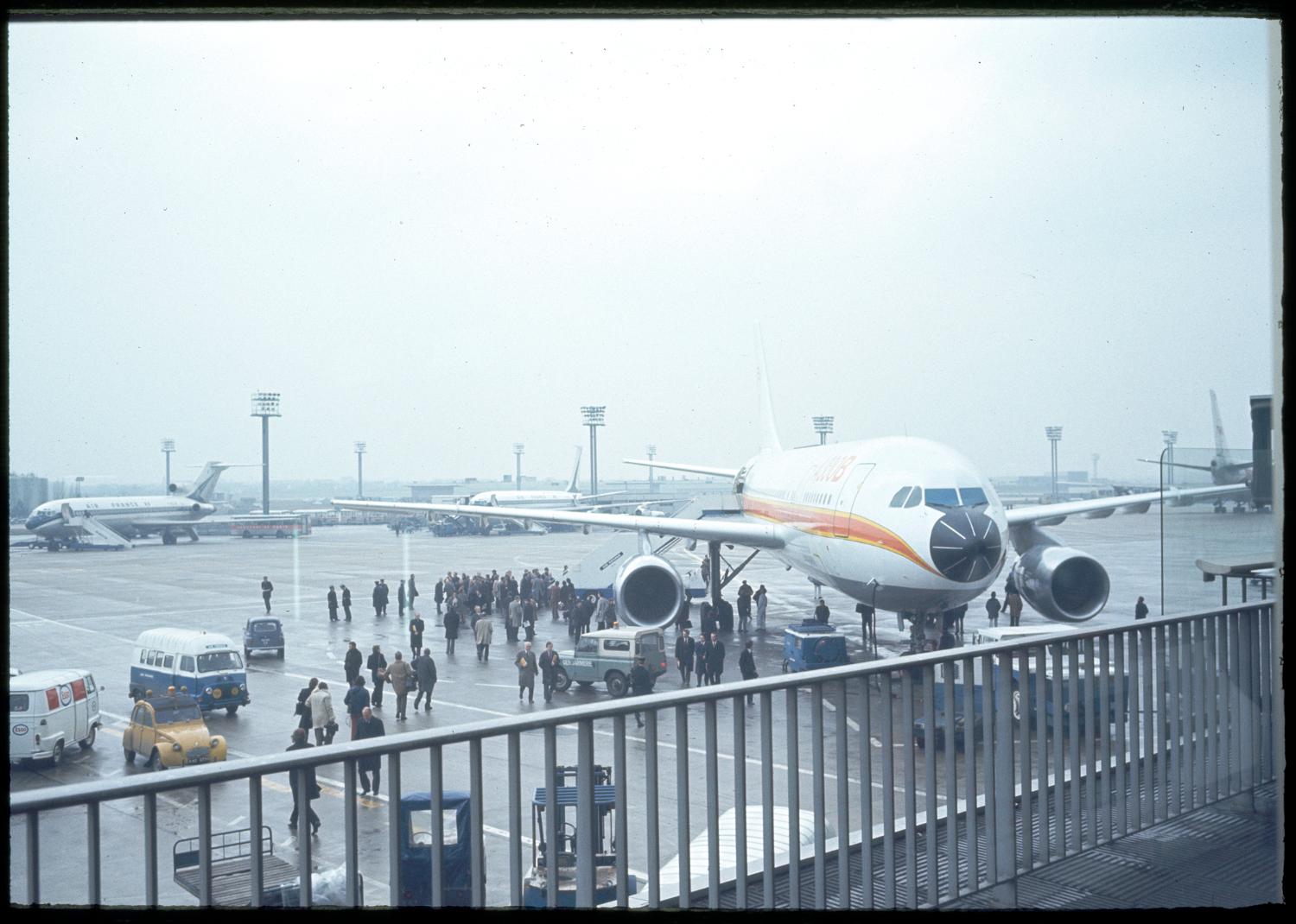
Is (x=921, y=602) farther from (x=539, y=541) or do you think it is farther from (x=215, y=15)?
(x=539, y=541)

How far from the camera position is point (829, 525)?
2080 centimetres

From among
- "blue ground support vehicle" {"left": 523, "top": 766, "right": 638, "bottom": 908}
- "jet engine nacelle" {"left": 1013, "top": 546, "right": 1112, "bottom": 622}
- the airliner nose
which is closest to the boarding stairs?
"jet engine nacelle" {"left": 1013, "top": 546, "right": 1112, "bottom": 622}

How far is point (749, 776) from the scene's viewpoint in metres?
13.5

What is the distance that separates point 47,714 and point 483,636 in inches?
433

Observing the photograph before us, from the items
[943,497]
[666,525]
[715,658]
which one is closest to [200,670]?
[715,658]

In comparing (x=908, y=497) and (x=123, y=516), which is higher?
(x=908, y=497)

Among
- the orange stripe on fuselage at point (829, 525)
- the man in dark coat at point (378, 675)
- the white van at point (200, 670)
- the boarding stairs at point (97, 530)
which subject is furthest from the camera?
the boarding stairs at point (97, 530)

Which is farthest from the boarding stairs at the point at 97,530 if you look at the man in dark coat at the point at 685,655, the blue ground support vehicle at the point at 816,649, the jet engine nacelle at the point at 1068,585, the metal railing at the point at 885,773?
the metal railing at the point at 885,773

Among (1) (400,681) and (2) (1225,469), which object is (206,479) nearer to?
(1) (400,681)

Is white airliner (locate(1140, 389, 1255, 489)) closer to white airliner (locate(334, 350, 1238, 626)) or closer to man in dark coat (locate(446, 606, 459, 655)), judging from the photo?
white airliner (locate(334, 350, 1238, 626))

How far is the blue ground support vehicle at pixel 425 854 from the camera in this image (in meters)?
2.84

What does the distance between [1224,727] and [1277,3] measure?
3638mm

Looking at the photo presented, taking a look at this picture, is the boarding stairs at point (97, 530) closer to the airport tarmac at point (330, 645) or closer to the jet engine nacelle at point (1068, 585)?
the airport tarmac at point (330, 645)

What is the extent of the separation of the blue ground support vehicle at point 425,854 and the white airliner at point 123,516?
234ft
